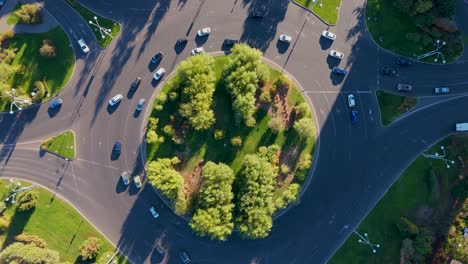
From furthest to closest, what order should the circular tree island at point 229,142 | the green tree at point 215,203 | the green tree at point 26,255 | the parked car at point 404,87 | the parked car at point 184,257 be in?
the parked car at point 404,87 → the parked car at point 184,257 → the green tree at point 26,255 → the circular tree island at point 229,142 → the green tree at point 215,203

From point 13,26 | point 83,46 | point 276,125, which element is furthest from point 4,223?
point 276,125

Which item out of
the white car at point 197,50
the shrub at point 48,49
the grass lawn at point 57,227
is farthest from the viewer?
the grass lawn at point 57,227

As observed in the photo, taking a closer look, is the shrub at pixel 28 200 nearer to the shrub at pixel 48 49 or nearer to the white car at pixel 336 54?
the shrub at pixel 48 49

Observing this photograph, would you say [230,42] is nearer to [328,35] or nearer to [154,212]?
[328,35]

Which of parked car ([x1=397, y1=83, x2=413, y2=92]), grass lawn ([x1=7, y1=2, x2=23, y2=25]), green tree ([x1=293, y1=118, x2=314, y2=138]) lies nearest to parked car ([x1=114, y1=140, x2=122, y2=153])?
grass lawn ([x1=7, y1=2, x2=23, y2=25])

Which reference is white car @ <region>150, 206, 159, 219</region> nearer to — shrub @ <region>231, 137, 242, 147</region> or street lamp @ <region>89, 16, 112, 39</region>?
shrub @ <region>231, 137, 242, 147</region>

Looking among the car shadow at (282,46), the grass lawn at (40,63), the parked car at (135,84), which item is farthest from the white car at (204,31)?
the grass lawn at (40,63)
